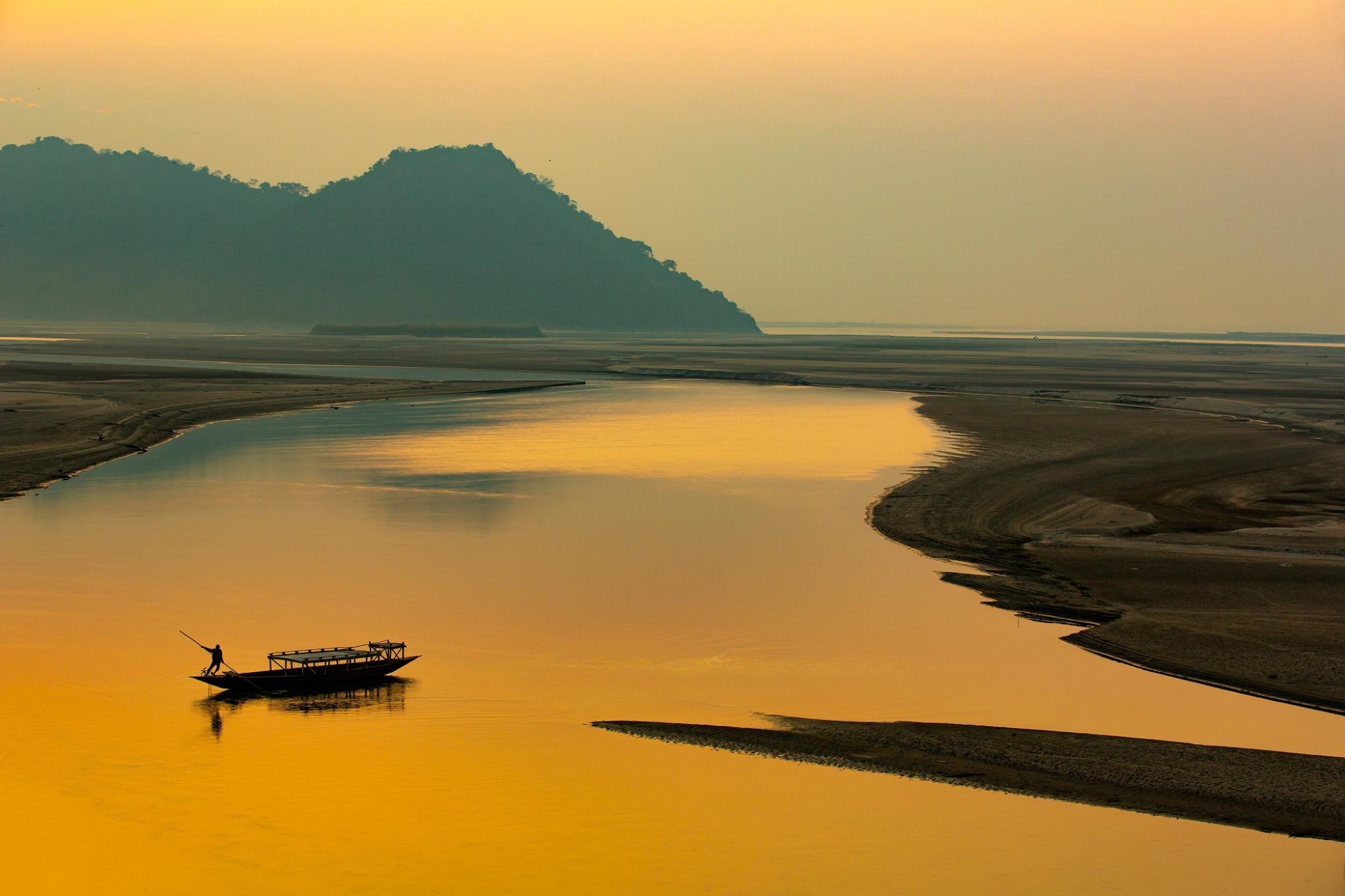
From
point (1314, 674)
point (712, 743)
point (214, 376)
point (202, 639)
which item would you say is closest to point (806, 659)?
point (712, 743)

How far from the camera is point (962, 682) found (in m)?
21.3

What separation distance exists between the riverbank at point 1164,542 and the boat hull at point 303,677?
1257 centimetres

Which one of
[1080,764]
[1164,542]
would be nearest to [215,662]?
[1080,764]

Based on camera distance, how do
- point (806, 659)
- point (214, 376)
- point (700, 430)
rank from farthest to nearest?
point (214, 376)
point (700, 430)
point (806, 659)

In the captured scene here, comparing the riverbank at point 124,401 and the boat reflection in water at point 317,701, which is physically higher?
the riverbank at point 124,401

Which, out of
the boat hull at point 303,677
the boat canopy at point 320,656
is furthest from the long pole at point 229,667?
the boat canopy at point 320,656

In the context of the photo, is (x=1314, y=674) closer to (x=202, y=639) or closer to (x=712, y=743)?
(x=712, y=743)

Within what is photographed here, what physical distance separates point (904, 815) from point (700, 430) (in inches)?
2000

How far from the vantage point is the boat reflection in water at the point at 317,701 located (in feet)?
64.6

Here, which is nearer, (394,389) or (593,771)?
(593,771)

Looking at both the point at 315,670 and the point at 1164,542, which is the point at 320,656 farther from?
the point at 1164,542

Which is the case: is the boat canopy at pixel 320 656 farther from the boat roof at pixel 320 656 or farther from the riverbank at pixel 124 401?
the riverbank at pixel 124 401

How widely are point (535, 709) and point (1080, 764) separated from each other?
318 inches

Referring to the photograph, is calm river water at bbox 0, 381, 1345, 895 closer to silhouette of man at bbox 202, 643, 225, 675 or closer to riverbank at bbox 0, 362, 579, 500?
silhouette of man at bbox 202, 643, 225, 675
